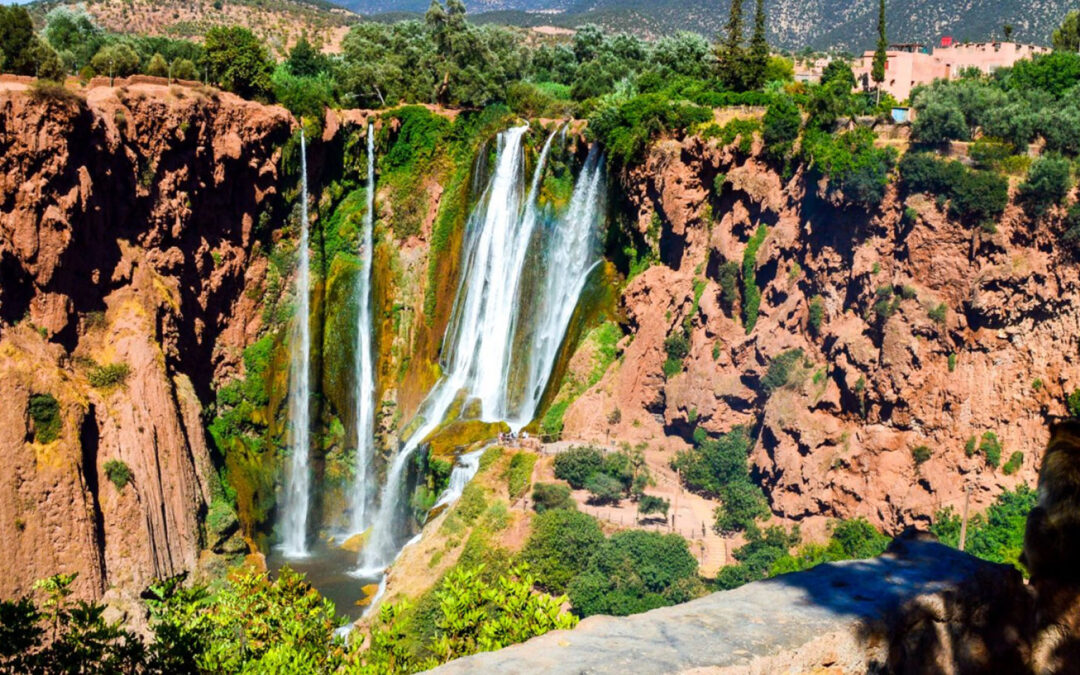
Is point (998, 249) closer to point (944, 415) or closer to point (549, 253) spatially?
point (944, 415)

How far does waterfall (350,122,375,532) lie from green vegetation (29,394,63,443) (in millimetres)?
12522

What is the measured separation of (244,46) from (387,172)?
720cm

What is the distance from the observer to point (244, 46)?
40.6 meters

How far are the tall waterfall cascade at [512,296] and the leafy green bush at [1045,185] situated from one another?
607 inches

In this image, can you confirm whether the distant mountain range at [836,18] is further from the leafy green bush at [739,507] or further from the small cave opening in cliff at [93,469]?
the small cave opening in cliff at [93,469]

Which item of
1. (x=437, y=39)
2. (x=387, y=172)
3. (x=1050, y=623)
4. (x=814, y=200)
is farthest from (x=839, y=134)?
(x=1050, y=623)

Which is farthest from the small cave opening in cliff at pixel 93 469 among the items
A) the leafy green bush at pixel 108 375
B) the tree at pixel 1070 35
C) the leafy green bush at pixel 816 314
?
the tree at pixel 1070 35

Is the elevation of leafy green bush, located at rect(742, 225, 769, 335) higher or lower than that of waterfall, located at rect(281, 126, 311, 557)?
higher

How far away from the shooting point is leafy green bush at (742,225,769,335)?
35.7 meters

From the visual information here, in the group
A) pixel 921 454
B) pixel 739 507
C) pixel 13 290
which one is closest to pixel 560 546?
pixel 739 507

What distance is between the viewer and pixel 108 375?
3312 cm

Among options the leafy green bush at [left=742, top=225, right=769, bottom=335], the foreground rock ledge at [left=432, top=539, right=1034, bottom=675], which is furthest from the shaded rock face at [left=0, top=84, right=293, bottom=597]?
the foreground rock ledge at [left=432, top=539, right=1034, bottom=675]

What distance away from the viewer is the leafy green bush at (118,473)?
32344 millimetres

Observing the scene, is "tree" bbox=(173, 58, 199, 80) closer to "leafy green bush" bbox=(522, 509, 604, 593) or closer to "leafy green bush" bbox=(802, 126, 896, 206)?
"leafy green bush" bbox=(522, 509, 604, 593)
